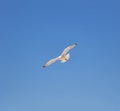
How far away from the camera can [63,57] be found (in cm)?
3834

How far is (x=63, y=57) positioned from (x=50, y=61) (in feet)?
6.23

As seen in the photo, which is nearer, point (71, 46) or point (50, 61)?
point (71, 46)

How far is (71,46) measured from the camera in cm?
3703

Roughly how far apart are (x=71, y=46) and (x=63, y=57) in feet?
5.59

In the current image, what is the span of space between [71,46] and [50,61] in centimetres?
353

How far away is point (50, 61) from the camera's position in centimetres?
3984
